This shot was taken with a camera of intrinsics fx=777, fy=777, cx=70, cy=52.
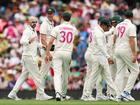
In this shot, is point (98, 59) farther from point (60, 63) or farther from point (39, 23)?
point (39, 23)

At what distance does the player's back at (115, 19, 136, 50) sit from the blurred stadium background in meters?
4.11

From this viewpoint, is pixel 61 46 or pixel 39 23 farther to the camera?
pixel 39 23

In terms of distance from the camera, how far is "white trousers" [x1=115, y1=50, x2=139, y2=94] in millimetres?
23531

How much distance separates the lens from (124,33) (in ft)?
77.0

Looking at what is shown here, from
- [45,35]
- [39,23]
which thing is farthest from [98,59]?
[39,23]

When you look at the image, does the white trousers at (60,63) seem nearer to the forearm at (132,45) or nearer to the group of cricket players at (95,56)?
the group of cricket players at (95,56)

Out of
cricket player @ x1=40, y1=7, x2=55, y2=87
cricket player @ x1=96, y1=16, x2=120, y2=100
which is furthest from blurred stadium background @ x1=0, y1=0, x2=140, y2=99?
cricket player @ x1=40, y1=7, x2=55, y2=87

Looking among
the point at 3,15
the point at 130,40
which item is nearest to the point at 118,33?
the point at 130,40

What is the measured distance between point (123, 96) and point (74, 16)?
10.6 m

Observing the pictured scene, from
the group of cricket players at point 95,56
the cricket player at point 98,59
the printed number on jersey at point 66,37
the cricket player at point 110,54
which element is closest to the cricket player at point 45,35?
the group of cricket players at point 95,56

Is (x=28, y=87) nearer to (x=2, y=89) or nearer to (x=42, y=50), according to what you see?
(x=2, y=89)

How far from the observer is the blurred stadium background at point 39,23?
29125 mm

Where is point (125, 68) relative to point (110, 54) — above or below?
below

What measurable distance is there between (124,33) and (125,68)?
1.16m
